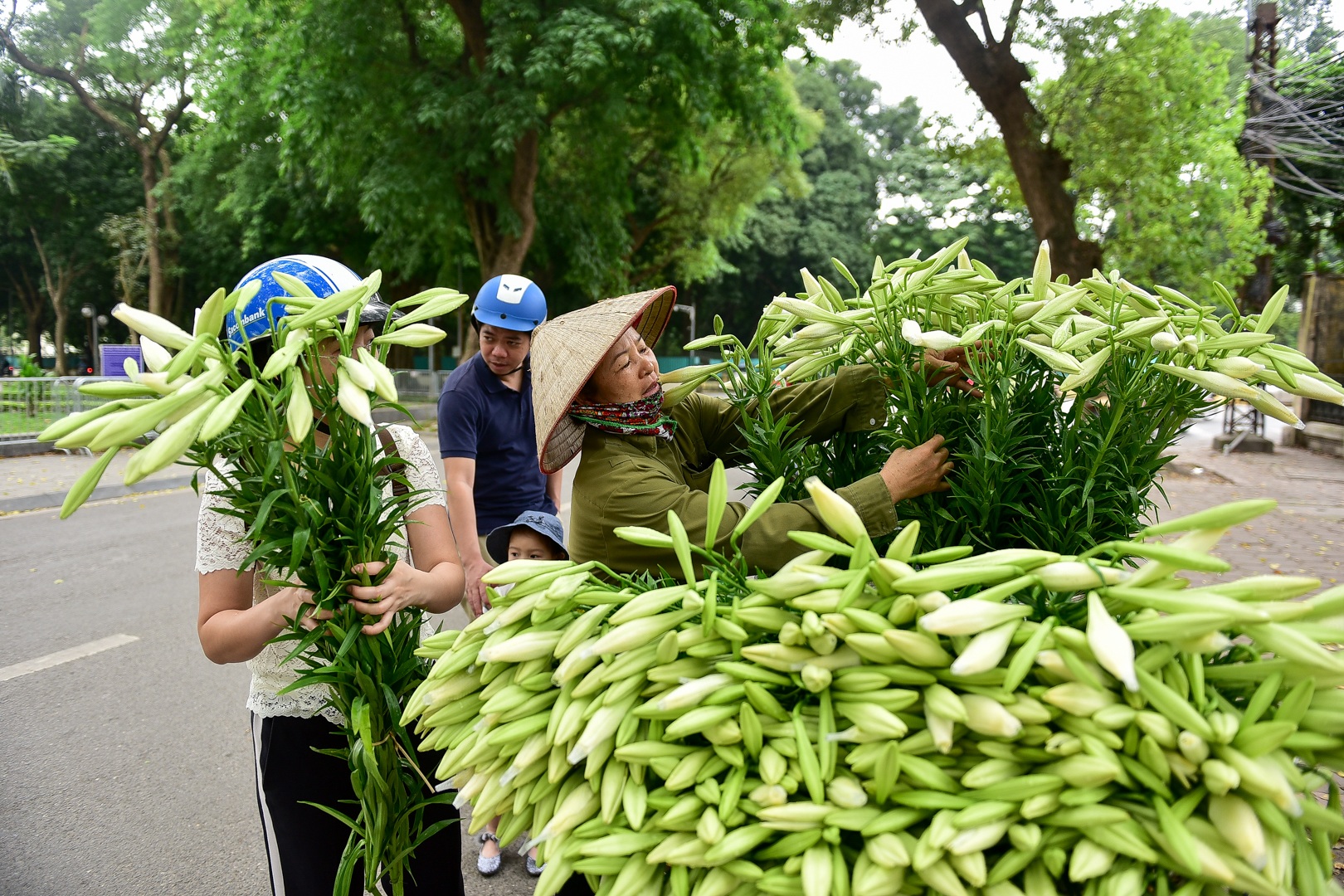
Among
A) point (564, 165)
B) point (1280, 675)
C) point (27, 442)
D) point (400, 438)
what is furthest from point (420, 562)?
Result: point (564, 165)

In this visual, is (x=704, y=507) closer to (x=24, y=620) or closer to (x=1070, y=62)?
(x=24, y=620)

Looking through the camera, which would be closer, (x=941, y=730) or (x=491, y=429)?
(x=941, y=730)

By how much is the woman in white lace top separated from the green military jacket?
11.4 inches

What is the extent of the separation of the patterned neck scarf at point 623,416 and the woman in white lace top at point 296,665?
0.32 m

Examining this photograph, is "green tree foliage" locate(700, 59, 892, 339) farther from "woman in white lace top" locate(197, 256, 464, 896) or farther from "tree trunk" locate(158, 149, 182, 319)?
"woman in white lace top" locate(197, 256, 464, 896)

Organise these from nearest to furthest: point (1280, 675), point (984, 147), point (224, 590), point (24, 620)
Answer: point (1280, 675) < point (224, 590) < point (24, 620) < point (984, 147)

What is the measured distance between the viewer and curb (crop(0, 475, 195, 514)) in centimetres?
796

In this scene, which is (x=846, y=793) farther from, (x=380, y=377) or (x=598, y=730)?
(x=380, y=377)

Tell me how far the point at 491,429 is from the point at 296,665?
1397 mm

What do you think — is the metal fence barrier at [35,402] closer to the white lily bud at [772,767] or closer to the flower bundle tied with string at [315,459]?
the flower bundle tied with string at [315,459]

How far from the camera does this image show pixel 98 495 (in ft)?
28.1

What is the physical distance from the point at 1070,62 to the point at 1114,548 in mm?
10458

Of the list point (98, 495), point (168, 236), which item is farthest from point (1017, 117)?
point (168, 236)

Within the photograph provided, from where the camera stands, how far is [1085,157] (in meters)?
9.17
